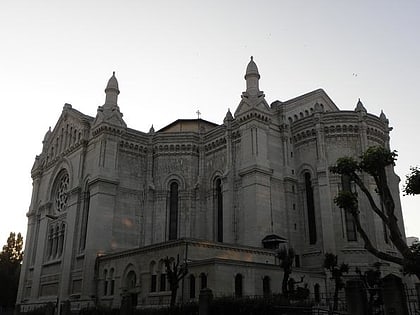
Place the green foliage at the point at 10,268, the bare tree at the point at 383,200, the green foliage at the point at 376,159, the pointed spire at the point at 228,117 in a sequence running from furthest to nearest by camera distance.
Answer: the green foliage at the point at 10,268 → the pointed spire at the point at 228,117 → the green foliage at the point at 376,159 → the bare tree at the point at 383,200

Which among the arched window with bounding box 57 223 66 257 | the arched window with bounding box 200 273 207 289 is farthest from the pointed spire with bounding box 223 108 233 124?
the arched window with bounding box 57 223 66 257

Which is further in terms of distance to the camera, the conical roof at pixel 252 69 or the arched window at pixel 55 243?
the arched window at pixel 55 243

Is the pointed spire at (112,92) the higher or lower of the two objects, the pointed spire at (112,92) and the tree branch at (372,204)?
the higher

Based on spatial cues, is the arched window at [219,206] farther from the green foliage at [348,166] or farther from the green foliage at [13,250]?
the green foliage at [13,250]

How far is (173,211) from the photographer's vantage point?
4834 centimetres

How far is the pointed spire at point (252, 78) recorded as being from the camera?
45.0m

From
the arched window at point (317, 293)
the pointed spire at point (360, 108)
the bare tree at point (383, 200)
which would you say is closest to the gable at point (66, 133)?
the pointed spire at point (360, 108)

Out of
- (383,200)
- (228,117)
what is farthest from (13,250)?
(383,200)

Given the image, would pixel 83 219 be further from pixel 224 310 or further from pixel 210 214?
pixel 224 310

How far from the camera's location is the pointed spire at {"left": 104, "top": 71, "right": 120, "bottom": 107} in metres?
48.6

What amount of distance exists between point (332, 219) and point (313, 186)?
3885 mm

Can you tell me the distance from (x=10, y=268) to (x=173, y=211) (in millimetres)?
34944

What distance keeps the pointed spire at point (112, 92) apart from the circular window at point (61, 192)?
1071 centimetres

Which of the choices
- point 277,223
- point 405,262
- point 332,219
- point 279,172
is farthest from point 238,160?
point 405,262
